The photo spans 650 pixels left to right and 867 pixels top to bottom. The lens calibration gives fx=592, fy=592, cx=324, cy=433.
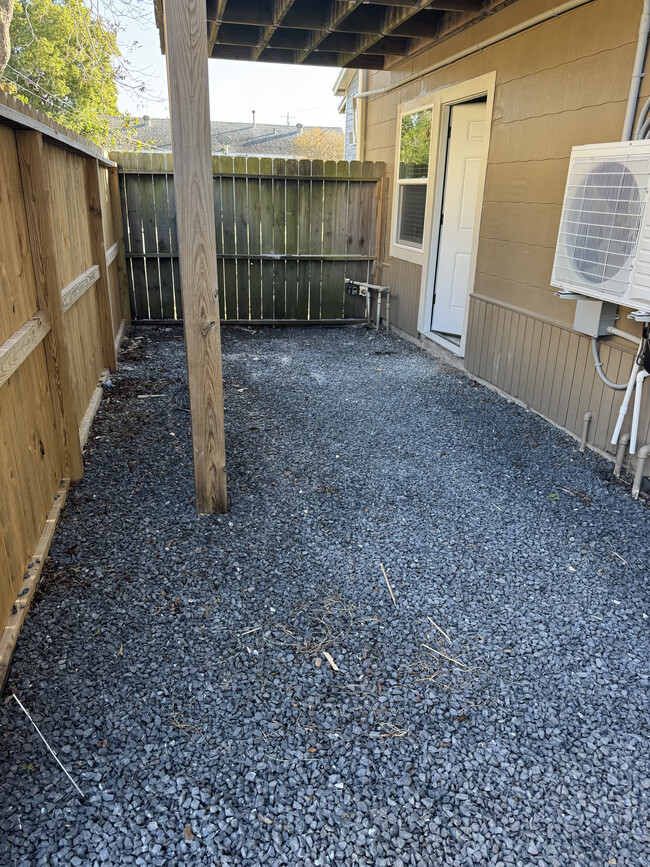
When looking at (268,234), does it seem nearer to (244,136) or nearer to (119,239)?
(119,239)

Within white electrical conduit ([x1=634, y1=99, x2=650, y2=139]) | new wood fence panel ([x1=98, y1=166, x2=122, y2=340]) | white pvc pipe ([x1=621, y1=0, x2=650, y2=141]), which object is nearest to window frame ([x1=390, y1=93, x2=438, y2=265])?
white pvc pipe ([x1=621, y1=0, x2=650, y2=141])

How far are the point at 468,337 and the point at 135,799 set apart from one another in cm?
455

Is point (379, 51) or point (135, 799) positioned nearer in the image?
point (135, 799)

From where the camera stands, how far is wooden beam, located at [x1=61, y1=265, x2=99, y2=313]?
3.23 meters

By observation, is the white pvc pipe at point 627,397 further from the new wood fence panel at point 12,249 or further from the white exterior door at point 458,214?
the new wood fence panel at point 12,249

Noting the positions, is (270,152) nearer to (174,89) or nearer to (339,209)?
(339,209)

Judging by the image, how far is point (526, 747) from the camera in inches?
67.2

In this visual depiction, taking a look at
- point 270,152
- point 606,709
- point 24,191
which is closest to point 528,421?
point 606,709

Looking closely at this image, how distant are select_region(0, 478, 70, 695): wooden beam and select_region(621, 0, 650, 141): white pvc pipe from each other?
3494 millimetres

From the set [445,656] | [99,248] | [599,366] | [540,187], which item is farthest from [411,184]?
[445,656]

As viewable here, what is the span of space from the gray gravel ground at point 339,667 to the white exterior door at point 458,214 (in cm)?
270

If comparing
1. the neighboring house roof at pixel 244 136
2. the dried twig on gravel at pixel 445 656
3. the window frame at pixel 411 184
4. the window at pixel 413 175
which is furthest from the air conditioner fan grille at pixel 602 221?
the neighboring house roof at pixel 244 136

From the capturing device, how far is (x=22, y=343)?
7.48 ft

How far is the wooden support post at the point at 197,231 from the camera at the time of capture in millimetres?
2383
